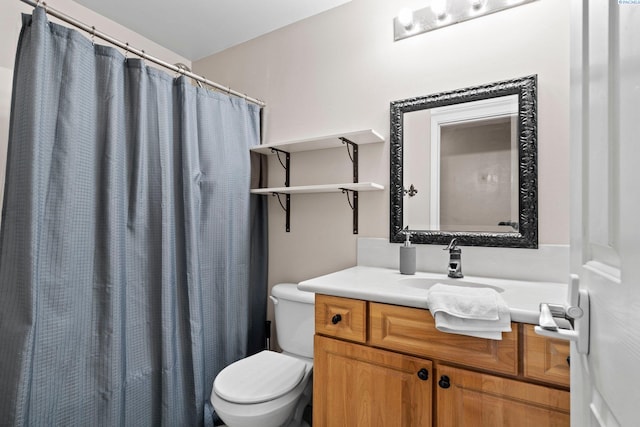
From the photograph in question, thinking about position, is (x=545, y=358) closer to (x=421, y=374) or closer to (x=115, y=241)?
(x=421, y=374)

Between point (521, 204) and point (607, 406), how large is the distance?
3.81 ft

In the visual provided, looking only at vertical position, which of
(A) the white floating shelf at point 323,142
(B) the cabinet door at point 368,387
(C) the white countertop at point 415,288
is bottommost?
(B) the cabinet door at point 368,387

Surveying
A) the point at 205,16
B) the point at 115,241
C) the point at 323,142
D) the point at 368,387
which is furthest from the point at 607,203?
the point at 205,16

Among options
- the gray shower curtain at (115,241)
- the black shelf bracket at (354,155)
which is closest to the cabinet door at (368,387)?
the gray shower curtain at (115,241)

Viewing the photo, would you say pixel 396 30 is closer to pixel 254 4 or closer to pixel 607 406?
pixel 254 4

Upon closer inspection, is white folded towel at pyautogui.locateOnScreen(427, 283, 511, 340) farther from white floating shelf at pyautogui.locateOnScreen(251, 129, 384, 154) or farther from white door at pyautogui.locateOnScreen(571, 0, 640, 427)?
white floating shelf at pyautogui.locateOnScreen(251, 129, 384, 154)

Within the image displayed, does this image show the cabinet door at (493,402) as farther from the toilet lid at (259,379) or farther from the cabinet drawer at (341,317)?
the toilet lid at (259,379)

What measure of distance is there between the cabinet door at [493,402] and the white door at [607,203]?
1.20 feet

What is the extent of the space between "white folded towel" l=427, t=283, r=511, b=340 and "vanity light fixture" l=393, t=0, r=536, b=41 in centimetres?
137

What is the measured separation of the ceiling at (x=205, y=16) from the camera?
1.95 metres

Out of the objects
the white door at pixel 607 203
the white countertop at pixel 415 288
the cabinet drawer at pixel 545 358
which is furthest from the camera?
the white countertop at pixel 415 288

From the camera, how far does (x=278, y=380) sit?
58.0 inches

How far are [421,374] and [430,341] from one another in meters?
0.11

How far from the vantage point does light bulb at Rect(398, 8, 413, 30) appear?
5.55ft
